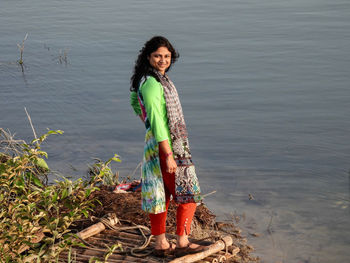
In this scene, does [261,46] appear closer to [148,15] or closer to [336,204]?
[148,15]

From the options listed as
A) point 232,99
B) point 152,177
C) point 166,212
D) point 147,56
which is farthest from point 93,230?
point 232,99

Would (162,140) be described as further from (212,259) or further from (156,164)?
(212,259)

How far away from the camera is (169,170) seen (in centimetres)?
435

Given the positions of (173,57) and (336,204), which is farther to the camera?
(336,204)

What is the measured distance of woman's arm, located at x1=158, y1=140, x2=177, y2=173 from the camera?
431cm

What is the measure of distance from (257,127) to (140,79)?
5.03 metres

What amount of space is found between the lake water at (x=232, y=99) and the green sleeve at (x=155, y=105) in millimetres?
2116

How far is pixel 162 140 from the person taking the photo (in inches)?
169

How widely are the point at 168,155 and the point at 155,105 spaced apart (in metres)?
0.38

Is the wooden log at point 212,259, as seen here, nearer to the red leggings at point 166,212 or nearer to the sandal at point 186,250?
the sandal at point 186,250

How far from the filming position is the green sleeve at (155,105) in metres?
4.24

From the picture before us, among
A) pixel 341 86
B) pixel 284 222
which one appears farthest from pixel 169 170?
pixel 341 86

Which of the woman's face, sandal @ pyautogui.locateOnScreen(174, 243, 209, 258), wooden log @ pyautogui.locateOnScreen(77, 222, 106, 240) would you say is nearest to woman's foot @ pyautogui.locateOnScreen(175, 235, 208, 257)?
sandal @ pyautogui.locateOnScreen(174, 243, 209, 258)

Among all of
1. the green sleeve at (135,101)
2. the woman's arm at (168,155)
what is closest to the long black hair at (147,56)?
the green sleeve at (135,101)
